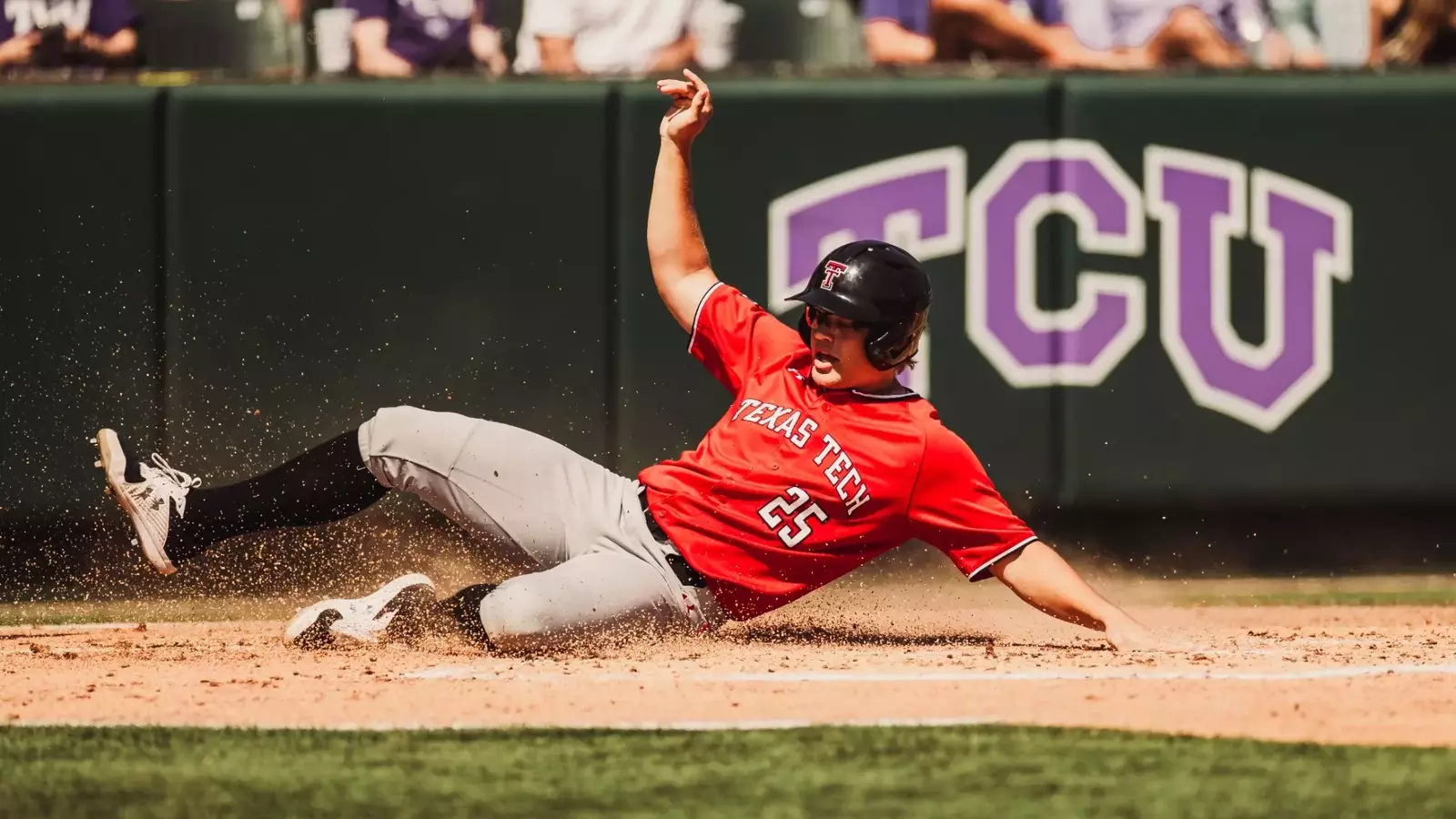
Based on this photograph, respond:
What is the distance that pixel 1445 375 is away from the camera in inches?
259

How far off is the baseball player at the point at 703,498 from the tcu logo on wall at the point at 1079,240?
1723mm

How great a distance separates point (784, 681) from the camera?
4.07 metres

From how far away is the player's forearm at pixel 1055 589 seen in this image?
14.2 feet

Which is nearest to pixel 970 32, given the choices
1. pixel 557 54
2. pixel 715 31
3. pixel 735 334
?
pixel 715 31

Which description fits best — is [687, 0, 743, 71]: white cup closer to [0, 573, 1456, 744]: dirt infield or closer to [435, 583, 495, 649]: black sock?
[0, 573, 1456, 744]: dirt infield

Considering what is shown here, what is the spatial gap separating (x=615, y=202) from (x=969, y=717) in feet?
10.1

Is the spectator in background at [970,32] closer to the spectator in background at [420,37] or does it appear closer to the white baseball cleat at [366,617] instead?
the spectator in background at [420,37]

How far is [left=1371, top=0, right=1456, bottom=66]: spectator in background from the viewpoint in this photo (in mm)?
6863

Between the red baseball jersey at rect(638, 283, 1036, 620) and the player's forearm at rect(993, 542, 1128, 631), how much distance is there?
0.04m

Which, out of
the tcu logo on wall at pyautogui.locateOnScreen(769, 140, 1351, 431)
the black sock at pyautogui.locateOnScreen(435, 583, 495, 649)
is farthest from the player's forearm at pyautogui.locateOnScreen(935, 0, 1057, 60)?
the black sock at pyautogui.locateOnScreen(435, 583, 495, 649)

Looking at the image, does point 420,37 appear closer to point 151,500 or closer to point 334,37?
point 334,37

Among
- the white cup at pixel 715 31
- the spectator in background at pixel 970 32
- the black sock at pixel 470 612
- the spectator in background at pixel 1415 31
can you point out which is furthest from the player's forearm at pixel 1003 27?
the black sock at pixel 470 612

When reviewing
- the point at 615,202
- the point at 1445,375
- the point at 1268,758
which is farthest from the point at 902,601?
the point at 1268,758

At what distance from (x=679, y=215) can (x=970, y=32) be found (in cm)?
237
